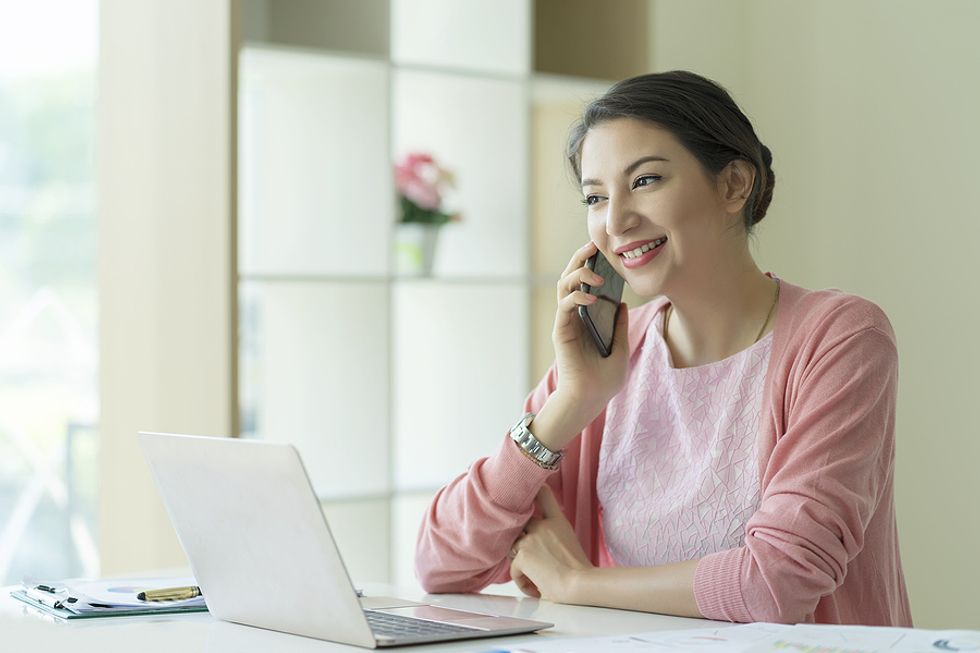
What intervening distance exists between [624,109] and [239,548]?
2.55ft

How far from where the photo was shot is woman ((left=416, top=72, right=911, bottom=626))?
1474 mm

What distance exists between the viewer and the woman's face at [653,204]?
65.2 inches

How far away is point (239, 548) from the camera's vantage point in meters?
1.26

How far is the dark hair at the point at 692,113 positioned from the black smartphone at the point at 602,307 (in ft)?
0.63

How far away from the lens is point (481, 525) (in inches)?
64.4

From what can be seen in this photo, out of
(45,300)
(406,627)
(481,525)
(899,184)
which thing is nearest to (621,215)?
(481,525)

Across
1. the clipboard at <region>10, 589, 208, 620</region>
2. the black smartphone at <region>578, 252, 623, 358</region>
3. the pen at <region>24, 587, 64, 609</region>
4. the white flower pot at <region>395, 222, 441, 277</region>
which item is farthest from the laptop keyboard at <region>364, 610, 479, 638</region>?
the white flower pot at <region>395, 222, 441, 277</region>

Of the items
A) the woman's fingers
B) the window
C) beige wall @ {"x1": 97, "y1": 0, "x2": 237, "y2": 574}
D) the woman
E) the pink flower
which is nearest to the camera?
the woman

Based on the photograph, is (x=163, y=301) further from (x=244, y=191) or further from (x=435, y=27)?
(x=435, y=27)

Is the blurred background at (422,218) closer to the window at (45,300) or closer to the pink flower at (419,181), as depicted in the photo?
the pink flower at (419,181)

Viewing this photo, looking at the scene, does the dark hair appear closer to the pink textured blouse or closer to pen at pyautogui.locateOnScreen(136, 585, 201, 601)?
the pink textured blouse

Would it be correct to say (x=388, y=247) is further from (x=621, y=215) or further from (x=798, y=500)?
(x=798, y=500)

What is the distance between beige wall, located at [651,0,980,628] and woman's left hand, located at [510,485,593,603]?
149 centimetres

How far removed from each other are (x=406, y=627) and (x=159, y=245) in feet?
5.05
